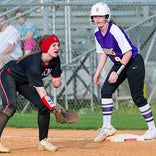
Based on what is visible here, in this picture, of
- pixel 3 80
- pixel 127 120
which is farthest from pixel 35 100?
pixel 127 120

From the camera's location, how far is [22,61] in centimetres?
888

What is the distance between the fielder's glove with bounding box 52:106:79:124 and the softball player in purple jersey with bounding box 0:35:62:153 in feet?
0.26

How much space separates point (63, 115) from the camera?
28.7ft

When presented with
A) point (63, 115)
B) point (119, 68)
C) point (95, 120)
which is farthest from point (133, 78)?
point (95, 120)

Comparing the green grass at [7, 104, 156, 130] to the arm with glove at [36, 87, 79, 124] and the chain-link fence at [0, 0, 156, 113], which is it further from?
the arm with glove at [36, 87, 79, 124]

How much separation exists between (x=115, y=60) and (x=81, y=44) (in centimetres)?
721

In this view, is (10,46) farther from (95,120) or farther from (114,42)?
(114,42)

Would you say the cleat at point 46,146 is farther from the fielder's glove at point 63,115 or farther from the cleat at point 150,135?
the cleat at point 150,135

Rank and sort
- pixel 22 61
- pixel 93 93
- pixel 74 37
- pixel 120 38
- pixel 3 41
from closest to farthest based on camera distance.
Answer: pixel 22 61 → pixel 120 38 → pixel 3 41 → pixel 93 93 → pixel 74 37

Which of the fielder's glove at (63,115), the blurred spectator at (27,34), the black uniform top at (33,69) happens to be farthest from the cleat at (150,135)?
the blurred spectator at (27,34)

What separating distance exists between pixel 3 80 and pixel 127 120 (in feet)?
16.4

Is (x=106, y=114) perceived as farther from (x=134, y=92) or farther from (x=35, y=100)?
(x=35, y=100)

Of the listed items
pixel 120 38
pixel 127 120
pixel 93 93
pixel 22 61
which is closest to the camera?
pixel 22 61

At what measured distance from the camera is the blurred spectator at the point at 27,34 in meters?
15.1
